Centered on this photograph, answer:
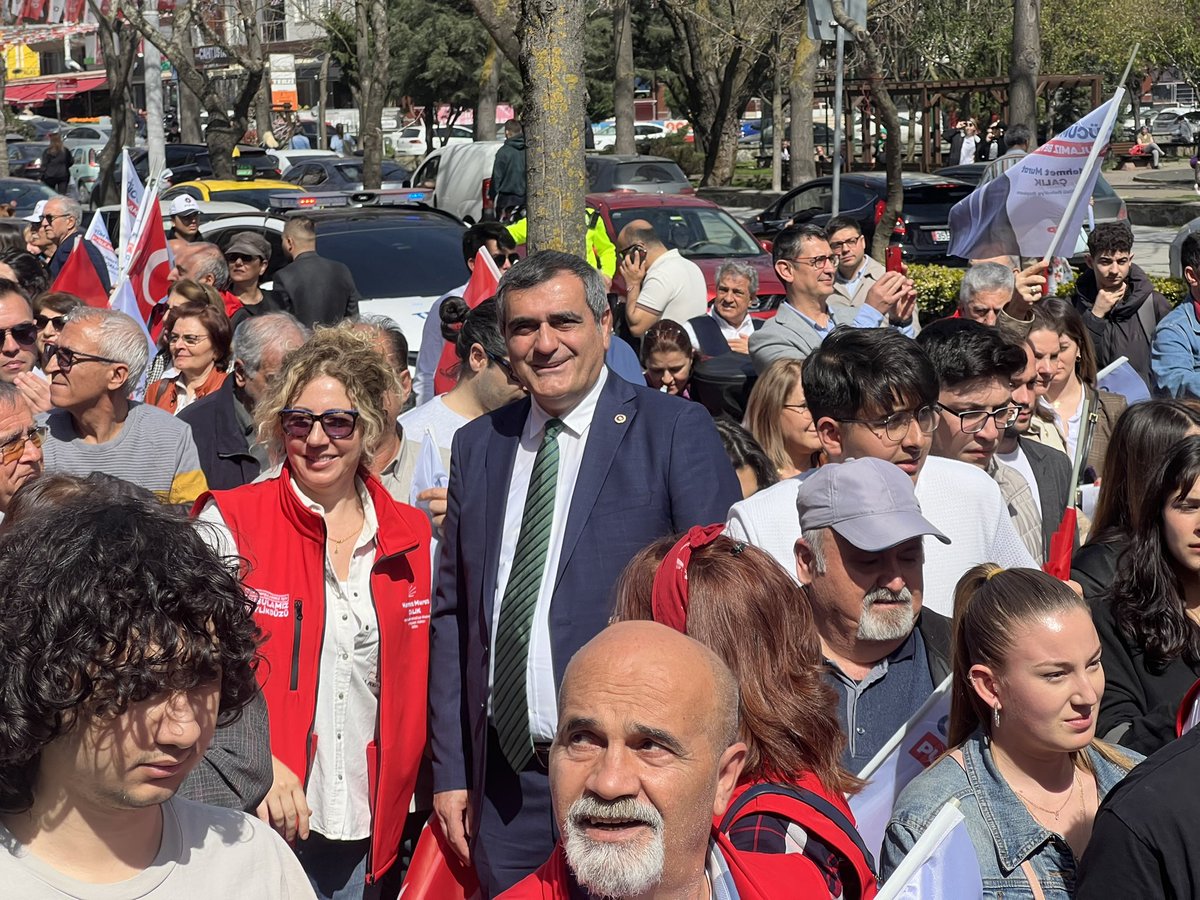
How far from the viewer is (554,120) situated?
6.75m

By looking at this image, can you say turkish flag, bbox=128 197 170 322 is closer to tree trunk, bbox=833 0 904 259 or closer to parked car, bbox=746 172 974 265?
tree trunk, bbox=833 0 904 259

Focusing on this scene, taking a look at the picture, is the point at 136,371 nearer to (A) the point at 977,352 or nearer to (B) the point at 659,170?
(A) the point at 977,352

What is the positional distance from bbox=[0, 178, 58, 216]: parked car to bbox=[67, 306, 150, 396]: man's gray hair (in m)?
22.3

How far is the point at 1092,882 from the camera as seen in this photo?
2529 mm

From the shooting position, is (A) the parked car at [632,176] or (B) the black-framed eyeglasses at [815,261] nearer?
(B) the black-framed eyeglasses at [815,261]

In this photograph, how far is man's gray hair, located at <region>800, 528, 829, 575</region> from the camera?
363cm

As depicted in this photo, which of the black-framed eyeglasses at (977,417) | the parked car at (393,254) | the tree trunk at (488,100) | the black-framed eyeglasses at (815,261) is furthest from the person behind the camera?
the tree trunk at (488,100)

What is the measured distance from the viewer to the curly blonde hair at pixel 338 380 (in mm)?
4254

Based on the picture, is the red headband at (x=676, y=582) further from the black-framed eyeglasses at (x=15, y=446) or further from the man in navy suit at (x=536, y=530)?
the black-framed eyeglasses at (x=15, y=446)

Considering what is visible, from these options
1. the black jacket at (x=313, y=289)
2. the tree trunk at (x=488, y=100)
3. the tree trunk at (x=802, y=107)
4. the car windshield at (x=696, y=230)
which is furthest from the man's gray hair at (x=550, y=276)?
the tree trunk at (x=488, y=100)

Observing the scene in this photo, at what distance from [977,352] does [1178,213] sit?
23.2 metres

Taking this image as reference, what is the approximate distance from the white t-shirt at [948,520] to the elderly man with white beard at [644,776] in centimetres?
146

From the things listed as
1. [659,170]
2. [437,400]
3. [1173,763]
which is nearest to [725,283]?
[437,400]

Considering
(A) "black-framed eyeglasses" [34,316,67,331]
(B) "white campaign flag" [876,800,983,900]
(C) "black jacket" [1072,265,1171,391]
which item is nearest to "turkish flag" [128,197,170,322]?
(A) "black-framed eyeglasses" [34,316,67,331]
